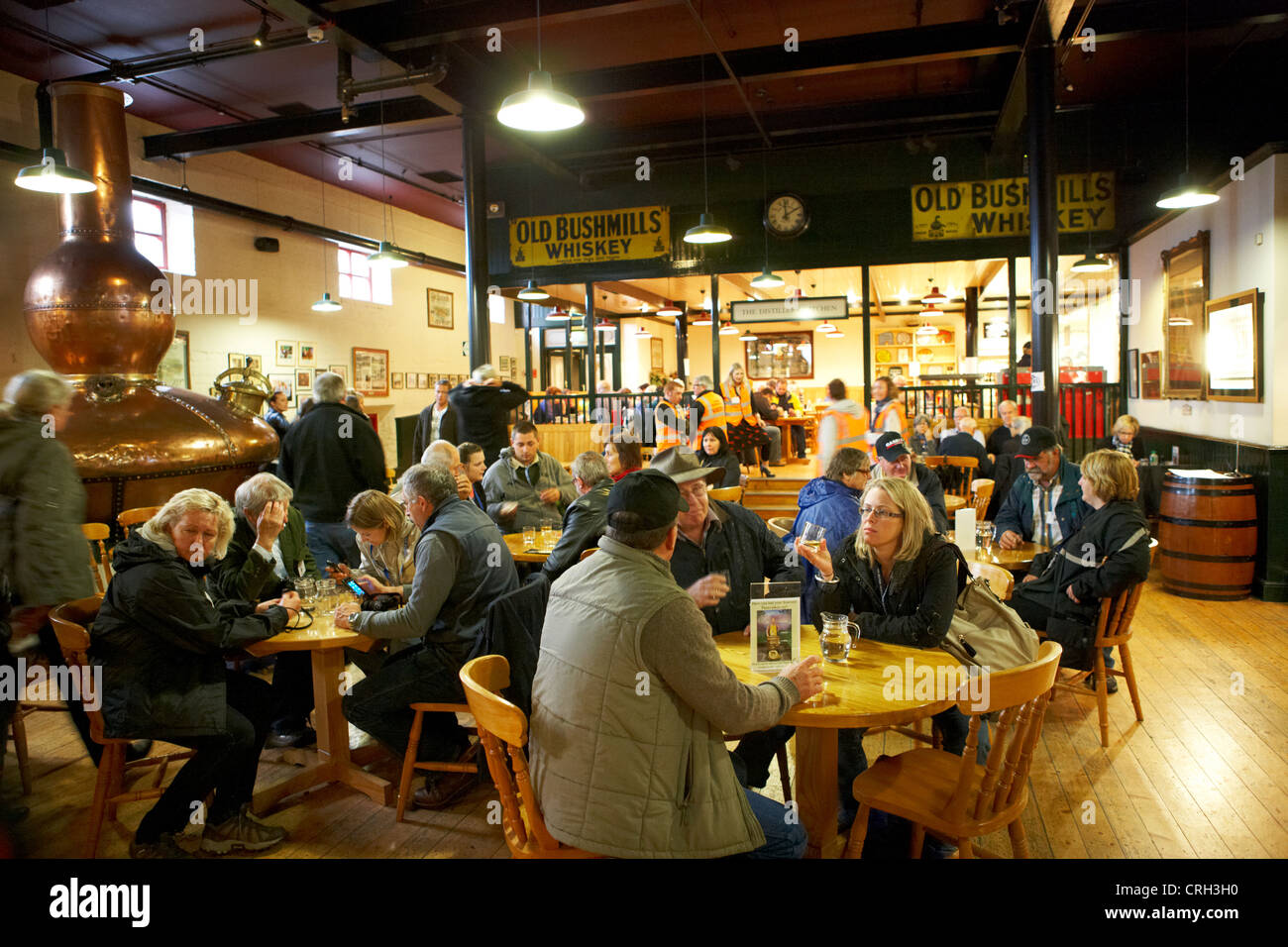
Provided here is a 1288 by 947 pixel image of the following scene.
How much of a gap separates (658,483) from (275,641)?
189cm

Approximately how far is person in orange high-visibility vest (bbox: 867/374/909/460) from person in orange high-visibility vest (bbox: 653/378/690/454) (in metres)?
1.89

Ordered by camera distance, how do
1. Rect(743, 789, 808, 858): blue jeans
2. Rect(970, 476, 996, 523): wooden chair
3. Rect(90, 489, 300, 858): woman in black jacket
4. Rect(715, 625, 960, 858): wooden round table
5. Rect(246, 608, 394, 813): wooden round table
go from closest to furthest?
Rect(743, 789, 808, 858): blue jeans
Rect(715, 625, 960, 858): wooden round table
Rect(90, 489, 300, 858): woman in black jacket
Rect(246, 608, 394, 813): wooden round table
Rect(970, 476, 996, 523): wooden chair

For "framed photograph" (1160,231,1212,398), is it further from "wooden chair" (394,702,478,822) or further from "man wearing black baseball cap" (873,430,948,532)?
"wooden chair" (394,702,478,822)

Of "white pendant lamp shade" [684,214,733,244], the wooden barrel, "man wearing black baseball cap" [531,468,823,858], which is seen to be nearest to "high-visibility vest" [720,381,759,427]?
"white pendant lamp shade" [684,214,733,244]

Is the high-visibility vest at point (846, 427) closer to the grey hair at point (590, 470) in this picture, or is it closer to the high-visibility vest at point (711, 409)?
the high-visibility vest at point (711, 409)

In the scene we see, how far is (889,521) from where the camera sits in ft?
9.71

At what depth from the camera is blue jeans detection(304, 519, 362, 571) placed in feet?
17.0

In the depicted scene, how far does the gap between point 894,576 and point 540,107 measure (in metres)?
3.46

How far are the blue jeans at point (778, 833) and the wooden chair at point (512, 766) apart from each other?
45 cm

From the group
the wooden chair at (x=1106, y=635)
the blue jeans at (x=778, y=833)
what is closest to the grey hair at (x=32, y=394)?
the blue jeans at (x=778, y=833)

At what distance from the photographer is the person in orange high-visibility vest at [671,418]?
8.90m
